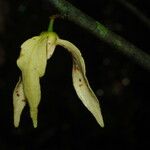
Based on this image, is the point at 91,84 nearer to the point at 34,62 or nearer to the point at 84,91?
the point at 84,91

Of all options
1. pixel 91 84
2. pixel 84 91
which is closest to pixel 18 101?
pixel 84 91

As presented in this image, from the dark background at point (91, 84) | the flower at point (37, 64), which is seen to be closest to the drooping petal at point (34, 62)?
the flower at point (37, 64)

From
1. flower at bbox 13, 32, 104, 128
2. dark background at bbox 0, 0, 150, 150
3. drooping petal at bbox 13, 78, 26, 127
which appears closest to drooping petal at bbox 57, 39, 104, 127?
flower at bbox 13, 32, 104, 128

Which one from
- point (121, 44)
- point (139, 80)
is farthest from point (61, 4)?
point (139, 80)

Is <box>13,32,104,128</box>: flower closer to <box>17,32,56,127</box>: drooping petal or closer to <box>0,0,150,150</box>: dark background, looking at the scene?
<box>17,32,56,127</box>: drooping petal

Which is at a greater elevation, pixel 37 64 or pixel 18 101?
pixel 37 64

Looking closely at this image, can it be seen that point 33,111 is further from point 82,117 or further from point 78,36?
point 82,117
